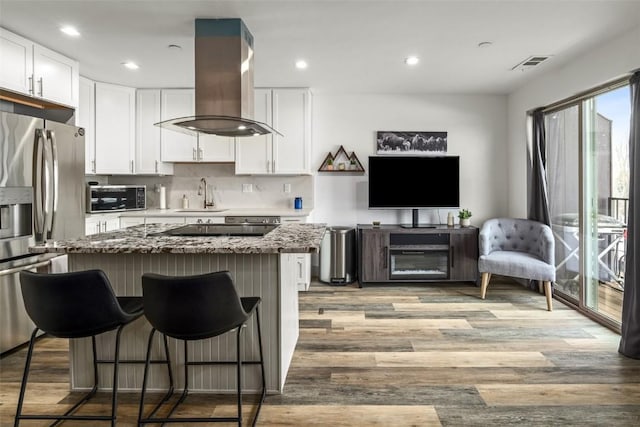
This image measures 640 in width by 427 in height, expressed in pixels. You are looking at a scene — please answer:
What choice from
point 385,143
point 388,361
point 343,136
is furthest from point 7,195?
point 385,143

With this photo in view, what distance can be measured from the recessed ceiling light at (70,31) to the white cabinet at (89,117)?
131 centimetres

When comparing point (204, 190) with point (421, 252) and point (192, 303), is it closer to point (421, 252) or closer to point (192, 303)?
point (421, 252)

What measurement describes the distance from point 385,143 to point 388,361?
3.15 m

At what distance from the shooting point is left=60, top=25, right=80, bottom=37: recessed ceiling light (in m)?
3.23

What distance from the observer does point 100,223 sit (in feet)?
14.6

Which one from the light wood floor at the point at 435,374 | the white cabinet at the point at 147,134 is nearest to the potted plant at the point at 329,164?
the light wood floor at the point at 435,374

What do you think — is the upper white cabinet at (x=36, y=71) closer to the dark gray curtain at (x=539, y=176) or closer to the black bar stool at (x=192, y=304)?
the black bar stool at (x=192, y=304)

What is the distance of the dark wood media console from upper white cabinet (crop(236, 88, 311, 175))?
3.83 feet

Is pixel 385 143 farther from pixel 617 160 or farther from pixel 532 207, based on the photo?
pixel 617 160

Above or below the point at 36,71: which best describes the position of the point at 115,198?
below

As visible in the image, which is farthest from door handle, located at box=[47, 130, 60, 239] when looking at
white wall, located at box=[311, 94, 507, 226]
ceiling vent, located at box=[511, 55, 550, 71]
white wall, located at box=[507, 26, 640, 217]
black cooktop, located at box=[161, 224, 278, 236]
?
white wall, located at box=[507, 26, 640, 217]

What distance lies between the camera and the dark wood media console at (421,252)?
5000 mm

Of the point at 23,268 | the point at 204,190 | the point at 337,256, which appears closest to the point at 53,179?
the point at 23,268

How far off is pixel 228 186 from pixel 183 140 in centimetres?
79
